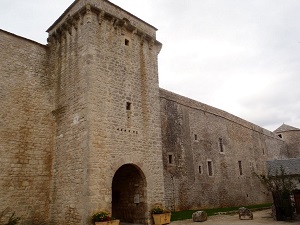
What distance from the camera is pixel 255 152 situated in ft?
87.4

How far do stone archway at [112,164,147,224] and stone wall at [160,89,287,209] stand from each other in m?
4.45

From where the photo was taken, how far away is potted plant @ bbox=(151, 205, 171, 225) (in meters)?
10.5

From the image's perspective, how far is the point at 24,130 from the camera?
10.5m

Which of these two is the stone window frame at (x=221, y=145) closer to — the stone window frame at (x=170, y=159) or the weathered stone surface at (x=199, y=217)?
the stone window frame at (x=170, y=159)

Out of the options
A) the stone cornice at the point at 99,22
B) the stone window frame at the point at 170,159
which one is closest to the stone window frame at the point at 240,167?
the stone window frame at the point at 170,159

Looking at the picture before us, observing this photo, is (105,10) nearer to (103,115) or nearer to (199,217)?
(103,115)

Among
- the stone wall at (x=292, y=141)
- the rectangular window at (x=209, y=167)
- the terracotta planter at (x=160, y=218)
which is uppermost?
the stone wall at (x=292, y=141)

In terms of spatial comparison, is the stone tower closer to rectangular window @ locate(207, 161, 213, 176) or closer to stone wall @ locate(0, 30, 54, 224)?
stone wall @ locate(0, 30, 54, 224)

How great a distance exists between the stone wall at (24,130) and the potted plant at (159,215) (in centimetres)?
394

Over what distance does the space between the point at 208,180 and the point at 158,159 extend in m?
9.05

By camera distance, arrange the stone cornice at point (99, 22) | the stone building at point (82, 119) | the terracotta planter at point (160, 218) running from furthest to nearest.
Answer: the stone cornice at point (99, 22) < the terracotta planter at point (160, 218) < the stone building at point (82, 119)

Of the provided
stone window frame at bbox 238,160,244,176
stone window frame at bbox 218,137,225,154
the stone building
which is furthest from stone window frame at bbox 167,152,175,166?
stone window frame at bbox 238,160,244,176

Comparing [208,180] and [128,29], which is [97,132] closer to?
[128,29]

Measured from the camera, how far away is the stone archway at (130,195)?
10.9 meters
